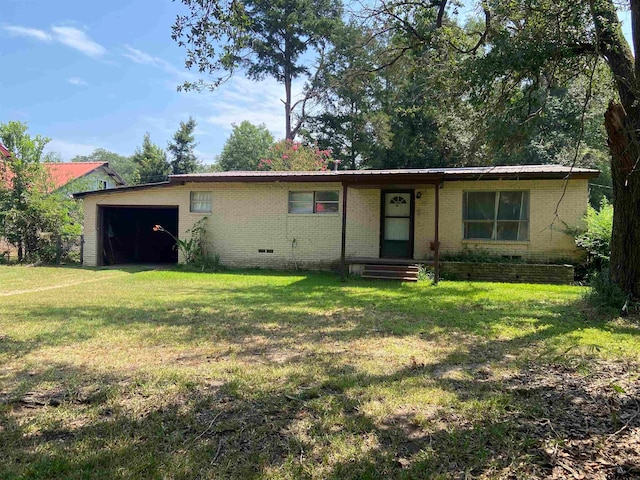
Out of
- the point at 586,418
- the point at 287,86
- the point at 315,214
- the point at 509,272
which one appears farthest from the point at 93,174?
the point at 586,418

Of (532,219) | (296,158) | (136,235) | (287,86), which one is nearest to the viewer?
(532,219)

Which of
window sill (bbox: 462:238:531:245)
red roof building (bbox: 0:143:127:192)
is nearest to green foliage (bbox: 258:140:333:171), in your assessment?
A: red roof building (bbox: 0:143:127:192)

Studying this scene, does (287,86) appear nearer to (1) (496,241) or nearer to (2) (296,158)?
(2) (296,158)

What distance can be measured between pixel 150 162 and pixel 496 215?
29.0 metres

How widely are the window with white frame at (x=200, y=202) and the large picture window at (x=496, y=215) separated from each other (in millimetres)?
8441

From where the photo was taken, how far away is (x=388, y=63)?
10914 mm

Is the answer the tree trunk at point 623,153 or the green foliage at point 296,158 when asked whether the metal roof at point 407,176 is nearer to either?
the tree trunk at point 623,153

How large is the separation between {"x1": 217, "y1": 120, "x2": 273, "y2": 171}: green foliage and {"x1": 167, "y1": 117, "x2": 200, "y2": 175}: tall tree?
10.1 meters

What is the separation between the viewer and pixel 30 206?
A: 53.1 feet

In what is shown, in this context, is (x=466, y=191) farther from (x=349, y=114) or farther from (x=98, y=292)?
(x=349, y=114)

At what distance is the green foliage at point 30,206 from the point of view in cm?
1611

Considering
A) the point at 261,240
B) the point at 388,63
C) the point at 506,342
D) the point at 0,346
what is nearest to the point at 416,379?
the point at 506,342

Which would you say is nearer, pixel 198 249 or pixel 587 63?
pixel 587 63

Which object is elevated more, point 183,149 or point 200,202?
point 183,149
